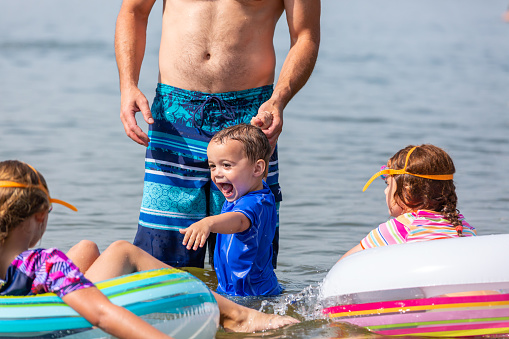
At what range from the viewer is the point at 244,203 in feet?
12.3

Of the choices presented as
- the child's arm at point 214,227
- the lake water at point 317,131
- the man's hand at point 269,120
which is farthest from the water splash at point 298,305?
the man's hand at point 269,120

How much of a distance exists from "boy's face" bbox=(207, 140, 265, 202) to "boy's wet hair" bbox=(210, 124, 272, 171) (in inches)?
0.8

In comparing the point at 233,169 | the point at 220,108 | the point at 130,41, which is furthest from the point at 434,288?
the point at 130,41

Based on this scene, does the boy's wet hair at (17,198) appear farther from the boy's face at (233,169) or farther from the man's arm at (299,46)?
the man's arm at (299,46)

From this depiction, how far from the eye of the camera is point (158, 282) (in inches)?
123

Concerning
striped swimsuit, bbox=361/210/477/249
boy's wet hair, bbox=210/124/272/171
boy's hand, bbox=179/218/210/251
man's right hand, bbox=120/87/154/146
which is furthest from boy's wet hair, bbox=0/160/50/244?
striped swimsuit, bbox=361/210/477/249

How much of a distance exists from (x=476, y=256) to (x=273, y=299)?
1.12 meters

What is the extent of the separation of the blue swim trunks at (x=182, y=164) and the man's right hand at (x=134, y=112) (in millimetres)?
193

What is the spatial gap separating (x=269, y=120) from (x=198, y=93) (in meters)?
0.47

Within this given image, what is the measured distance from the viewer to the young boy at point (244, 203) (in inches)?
148

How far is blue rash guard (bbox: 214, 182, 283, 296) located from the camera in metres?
3.75

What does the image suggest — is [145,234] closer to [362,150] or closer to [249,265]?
[249,265]

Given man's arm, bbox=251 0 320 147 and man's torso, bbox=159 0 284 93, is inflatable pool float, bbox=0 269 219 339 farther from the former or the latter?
man's torso, bbox=159 0 284 93

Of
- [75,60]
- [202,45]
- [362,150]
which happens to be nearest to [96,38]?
[75,60]
